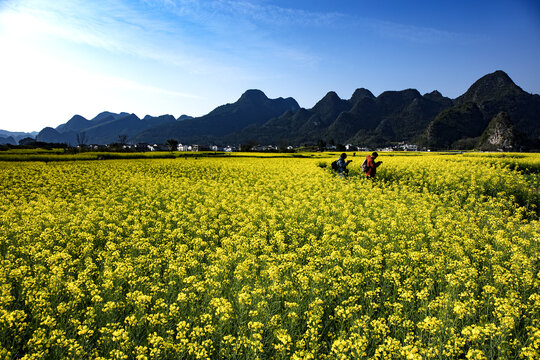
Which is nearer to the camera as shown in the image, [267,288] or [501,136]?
[267,288]

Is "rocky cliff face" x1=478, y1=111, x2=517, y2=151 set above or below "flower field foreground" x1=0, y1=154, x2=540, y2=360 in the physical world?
above

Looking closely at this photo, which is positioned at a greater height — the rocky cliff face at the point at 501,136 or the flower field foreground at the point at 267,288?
the rocky cliff face at the point at 501,136

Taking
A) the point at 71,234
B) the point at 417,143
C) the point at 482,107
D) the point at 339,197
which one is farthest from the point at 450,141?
the point at 71,234

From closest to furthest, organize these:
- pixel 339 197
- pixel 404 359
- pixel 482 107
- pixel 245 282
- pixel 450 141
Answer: pixel 404 359 → pixel 245 282 → pixel 339 197 → pixel 450 141 → pixel 482 107

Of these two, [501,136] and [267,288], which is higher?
[501,136]

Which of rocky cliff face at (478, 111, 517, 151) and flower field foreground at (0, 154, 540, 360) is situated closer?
flower field foreground at (0, 154, 540, 360)

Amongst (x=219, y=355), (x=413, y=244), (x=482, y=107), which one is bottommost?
(x=219, y=355)

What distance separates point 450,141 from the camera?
155 m

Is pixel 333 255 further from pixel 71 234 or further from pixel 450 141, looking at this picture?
pixel 450 141

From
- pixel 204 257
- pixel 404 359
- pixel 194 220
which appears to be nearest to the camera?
pixel 404 359

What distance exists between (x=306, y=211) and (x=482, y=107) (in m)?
228

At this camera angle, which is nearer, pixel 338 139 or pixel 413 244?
pixel 413 244

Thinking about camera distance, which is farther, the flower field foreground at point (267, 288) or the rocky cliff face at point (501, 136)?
the rocky cliff face at point (501, 136)

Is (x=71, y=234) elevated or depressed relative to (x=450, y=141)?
depressed
